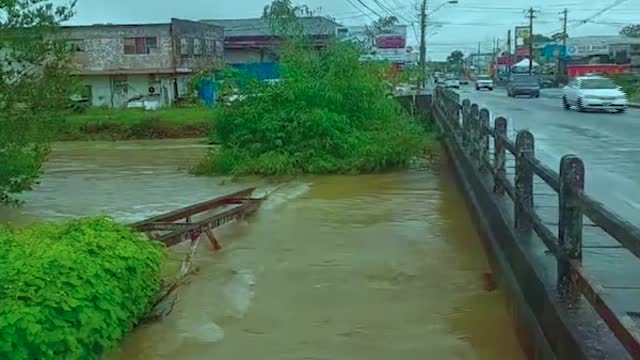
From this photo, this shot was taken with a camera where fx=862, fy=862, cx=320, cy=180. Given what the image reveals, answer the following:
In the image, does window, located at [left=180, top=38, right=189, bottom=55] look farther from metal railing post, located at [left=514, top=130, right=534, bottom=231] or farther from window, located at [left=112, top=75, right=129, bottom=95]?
metal railing post, located at [left=514, top=130, right=534, bottom=231]

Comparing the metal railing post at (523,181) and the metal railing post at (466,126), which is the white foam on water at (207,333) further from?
the metal railing post at (466,126)

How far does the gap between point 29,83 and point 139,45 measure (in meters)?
44.5

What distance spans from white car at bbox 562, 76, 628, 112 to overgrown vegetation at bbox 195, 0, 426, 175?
1695cm

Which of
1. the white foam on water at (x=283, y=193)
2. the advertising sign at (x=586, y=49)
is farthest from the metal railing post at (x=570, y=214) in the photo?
the advertising sign at (x=586, y=49)

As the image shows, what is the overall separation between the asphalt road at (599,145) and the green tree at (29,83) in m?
8.25

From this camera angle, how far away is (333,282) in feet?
28.7

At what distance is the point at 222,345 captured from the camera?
6730mm

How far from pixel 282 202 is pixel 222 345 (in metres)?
8.86

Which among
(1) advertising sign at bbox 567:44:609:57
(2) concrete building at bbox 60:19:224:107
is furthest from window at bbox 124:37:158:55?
(1) advertising sign at bbox 567:44:609:57

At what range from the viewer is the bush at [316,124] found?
2038 cm

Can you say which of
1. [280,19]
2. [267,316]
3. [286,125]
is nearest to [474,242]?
[267,316]

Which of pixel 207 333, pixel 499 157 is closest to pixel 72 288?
Result: pixel 207 333

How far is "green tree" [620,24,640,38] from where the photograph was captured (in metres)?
111

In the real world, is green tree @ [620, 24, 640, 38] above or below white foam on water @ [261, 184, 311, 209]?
above
